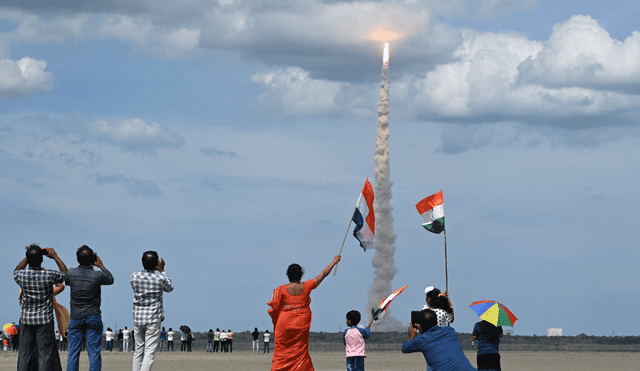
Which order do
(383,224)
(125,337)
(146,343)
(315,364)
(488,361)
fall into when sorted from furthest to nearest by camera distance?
(383,224), (125,337), (315,364), (488,361), (146,343)

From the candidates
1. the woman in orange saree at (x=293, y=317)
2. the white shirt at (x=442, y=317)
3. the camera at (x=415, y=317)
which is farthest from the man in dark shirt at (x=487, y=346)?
the camera at (x=415, y=317)

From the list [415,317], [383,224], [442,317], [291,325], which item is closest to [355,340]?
[291,325]

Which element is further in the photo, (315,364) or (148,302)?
(315,364)

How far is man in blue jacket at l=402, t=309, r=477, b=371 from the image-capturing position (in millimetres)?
10062

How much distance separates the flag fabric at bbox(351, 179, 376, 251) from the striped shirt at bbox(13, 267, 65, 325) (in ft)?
20.2

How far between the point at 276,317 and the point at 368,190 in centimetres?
508

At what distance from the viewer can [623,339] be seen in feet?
315

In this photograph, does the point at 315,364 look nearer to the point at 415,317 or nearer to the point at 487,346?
the point at 487,346

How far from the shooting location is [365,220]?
17.5m

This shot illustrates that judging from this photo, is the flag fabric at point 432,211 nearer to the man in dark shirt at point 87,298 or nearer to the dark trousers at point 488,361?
the dark trousers at point 488,361

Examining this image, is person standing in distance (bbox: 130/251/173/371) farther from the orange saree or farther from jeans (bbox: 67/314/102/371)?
the orange saree

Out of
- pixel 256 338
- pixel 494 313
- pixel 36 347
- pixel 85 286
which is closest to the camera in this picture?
pixel 36 347

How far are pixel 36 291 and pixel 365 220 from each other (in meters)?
6.87

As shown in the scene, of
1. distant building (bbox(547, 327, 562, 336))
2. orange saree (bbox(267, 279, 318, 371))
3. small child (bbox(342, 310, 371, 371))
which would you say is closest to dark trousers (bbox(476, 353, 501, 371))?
small child (bbox(342, 310, 371, 371))
